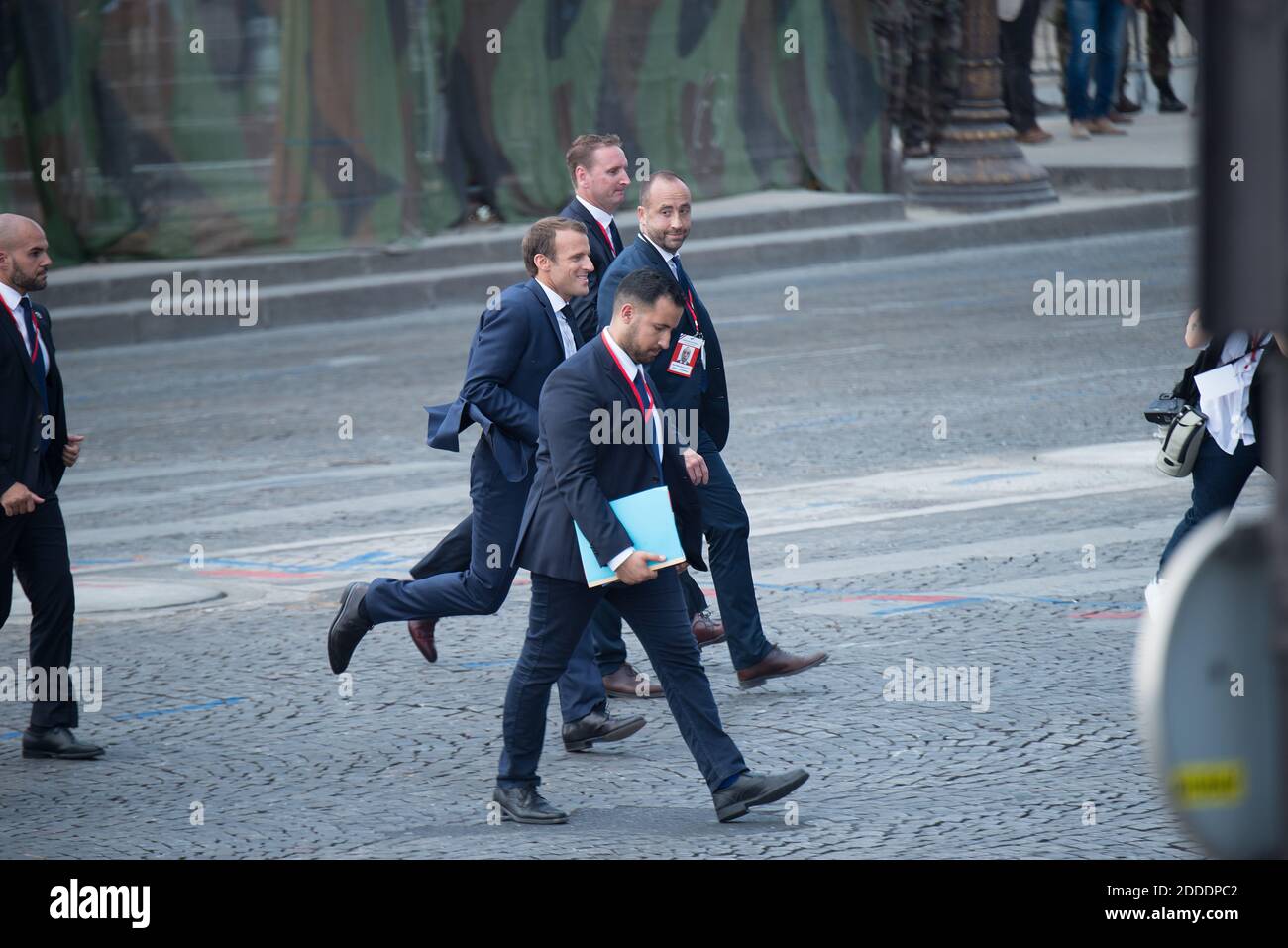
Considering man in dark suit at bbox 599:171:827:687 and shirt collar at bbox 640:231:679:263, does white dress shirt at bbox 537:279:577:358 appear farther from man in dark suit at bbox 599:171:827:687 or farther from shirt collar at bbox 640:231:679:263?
shirt collar at bbox 640:231:679:263

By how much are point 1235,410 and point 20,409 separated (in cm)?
422

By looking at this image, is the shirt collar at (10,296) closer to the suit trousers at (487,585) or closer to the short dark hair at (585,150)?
the suit trousers at (487,585)

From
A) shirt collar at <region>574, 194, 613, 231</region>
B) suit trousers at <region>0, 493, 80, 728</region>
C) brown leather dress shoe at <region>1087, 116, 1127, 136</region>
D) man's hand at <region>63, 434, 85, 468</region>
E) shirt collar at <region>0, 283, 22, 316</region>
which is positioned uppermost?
shirt collar at <region>574, 194, 613, 231</region>

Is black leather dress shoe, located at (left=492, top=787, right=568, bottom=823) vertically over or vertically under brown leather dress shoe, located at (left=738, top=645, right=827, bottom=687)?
over

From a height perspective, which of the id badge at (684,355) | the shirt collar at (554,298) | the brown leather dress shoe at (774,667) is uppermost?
the shirt collar at (554,298)

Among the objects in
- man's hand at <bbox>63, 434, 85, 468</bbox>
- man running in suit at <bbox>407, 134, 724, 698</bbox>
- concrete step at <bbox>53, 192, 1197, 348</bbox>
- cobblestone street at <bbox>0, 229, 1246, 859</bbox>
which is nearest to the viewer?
cobblestone street at <bbox>0, 229, 1246, 859</bbox>

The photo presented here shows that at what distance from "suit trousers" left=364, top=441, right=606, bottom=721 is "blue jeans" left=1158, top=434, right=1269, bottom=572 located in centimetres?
229

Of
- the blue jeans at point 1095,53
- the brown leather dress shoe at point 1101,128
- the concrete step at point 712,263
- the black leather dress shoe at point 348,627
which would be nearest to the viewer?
the black leather dress shoe at point 348,627

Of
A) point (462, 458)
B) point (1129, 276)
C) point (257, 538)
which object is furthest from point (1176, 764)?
point (1129, 276)

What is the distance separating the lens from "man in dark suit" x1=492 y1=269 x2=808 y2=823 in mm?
5812

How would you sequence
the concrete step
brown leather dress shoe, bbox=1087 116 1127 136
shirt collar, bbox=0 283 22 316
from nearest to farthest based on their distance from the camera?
Result: shirt collar, bbox=0 283 22 316 < the concrete step < brown leather dress shoe, bbox=1087 116 1127 136

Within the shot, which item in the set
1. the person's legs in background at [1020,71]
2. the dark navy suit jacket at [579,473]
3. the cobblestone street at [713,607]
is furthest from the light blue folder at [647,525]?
the person's legs in background at [1020,71]

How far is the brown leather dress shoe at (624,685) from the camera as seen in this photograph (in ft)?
24.3

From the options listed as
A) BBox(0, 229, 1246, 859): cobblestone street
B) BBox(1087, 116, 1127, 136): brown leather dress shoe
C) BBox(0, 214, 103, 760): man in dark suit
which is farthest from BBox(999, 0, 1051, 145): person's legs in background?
BBox(0, 214, 103, 760): man in dark suit
